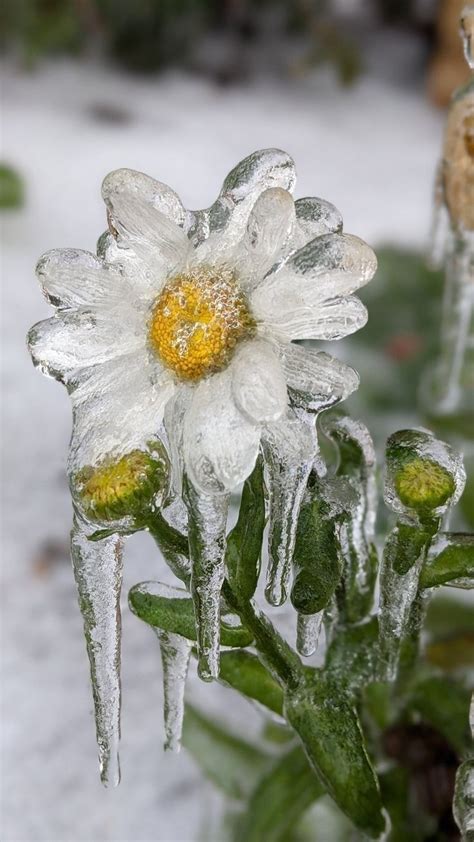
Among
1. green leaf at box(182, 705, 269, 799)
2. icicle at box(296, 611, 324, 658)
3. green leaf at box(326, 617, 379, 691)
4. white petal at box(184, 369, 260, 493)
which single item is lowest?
green leaf at box(182, 705, 269, 799)

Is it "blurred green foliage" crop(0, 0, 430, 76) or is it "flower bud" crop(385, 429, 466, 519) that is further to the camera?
"blurred green foliage" crop(0, 0, 430, 76)

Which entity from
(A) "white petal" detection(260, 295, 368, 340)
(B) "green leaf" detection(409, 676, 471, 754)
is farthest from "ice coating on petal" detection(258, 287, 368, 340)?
(B) "green leaf" detection(409, 676, 471, 754)

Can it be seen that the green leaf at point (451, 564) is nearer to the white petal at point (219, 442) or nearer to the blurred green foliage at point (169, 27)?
the white petal at point (219, 442)

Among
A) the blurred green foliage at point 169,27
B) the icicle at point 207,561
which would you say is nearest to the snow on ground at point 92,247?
the blurred green foliage at point 169,27

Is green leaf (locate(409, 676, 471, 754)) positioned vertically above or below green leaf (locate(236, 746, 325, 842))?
above

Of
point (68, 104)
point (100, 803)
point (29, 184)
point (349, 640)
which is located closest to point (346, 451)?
point (349, 640)

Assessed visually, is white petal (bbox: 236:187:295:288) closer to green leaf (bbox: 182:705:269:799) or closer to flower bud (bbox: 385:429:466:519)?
flower bud (bbox: 385:429:466:519)

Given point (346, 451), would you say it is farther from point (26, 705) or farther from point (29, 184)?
point (29, 184)
